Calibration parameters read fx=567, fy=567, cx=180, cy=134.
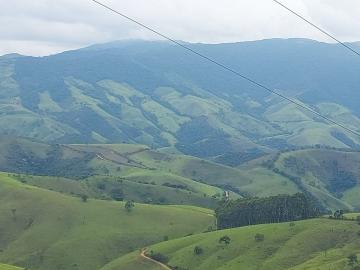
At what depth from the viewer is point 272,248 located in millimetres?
161625

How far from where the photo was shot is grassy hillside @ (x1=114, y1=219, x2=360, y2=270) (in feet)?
491

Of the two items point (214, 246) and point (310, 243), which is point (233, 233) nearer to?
point (214, 246)

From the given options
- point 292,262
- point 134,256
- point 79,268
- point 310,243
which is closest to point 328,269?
point 292,262

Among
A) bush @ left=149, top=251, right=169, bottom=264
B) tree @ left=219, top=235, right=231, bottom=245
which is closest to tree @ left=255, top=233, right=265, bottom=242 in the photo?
tree @ left=219, top=235, right=231, bottom=245

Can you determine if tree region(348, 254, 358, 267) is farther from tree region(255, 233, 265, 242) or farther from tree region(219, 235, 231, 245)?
tree region(219, 235, 231, 245)

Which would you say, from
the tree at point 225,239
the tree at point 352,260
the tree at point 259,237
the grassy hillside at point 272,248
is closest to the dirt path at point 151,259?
the grassy hillside at point 272,248

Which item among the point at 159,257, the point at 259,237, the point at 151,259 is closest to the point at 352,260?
the point at 259,237

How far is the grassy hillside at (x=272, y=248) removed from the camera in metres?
150

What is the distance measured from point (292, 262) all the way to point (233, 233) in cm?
3565

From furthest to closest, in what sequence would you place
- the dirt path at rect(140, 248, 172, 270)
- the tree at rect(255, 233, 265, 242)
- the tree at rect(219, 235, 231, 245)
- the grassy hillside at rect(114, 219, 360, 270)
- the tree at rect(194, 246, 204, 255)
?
the tree at rect(219, 235, 231, 245)
the tree at rect(194, 246, 204, 255)
the dirt path at rect(140, 248, 172, 270)
the tree at rect(255, 233, 265, 242)
the grassy hillside at rect(114, 219, 360, 270)

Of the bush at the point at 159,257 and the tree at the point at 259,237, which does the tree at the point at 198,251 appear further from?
the tree at the point at 259,237

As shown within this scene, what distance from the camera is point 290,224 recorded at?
17588cm

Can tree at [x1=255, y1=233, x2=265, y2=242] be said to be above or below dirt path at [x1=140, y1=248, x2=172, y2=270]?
above

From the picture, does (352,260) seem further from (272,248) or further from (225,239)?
(225,239)
